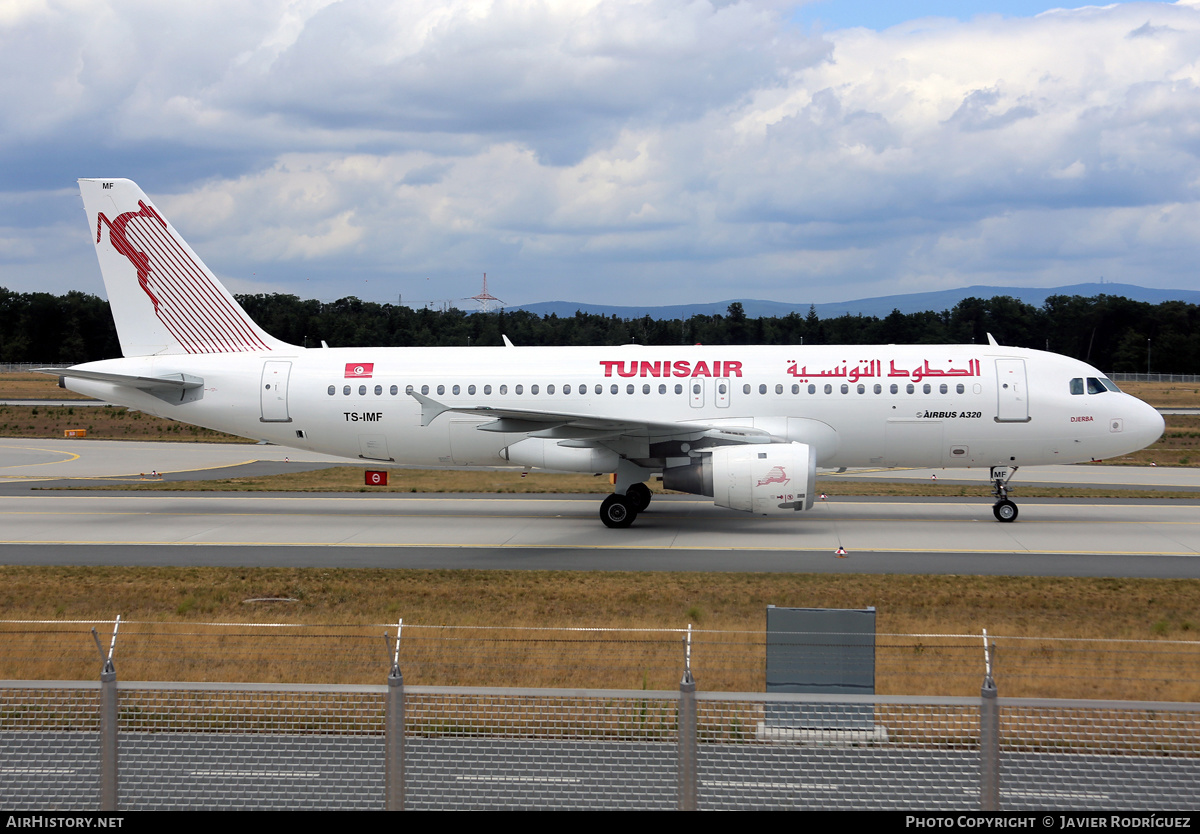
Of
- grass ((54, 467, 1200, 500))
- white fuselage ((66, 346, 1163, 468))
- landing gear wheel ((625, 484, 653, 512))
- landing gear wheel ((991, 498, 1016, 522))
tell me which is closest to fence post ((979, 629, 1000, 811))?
white fuselage ((66, 346, 1163, 468))

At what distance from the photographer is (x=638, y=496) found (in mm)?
25062

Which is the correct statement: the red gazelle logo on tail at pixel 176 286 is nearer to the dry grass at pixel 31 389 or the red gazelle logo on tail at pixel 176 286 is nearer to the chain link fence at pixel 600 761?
the chain link fence at pixel 600 761

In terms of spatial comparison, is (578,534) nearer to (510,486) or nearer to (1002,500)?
(510,486)

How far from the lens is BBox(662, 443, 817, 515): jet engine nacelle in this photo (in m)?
21.8

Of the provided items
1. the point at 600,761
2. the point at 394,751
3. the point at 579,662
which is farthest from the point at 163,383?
the point at 394,751

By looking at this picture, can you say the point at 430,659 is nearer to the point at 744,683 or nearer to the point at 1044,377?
the point at 744,683

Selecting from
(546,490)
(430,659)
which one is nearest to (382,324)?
(546,490)

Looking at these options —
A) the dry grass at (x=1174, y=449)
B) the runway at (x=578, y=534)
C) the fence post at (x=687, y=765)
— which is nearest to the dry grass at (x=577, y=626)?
the runway at (x=578, y=534)

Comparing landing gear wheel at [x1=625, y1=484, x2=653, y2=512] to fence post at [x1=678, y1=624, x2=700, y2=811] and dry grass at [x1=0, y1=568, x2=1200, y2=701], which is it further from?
fence post at [x1=678, y1=624, x2=700, y2=811]

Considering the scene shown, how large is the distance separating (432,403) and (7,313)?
130 m

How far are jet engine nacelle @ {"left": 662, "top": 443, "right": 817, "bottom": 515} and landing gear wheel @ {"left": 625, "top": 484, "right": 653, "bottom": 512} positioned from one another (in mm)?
2896

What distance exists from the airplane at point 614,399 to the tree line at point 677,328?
66.8 meters

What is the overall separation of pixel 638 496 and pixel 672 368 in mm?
3335

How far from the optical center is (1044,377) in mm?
24469
